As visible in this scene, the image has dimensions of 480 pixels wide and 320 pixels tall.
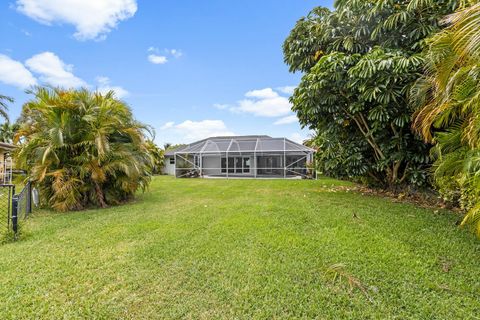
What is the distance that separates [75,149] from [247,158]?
51.3 feet

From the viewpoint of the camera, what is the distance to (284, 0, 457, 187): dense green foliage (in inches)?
226

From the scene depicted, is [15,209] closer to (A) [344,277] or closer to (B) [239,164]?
(A) [344,277]

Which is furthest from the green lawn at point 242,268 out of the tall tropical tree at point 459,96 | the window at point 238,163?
the window at point 238,163

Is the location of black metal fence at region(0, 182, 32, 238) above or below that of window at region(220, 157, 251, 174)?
below

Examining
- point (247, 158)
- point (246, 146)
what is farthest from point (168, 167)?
point (246, 146)

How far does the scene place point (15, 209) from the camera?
4.20 m

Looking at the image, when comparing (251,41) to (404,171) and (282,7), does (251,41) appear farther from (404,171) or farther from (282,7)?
(404,171)

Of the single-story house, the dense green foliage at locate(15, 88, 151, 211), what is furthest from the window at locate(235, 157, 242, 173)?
the dense green foliage at locate(15, 88, 151, 211)

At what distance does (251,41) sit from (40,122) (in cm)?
1108

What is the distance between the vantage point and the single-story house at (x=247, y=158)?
18019 mm

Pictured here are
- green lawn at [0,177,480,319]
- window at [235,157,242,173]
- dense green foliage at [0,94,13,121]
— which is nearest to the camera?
green lawn at [0,177,480,319]

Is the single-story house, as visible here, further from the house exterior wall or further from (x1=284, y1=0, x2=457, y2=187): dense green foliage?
(x1=284, y1=0, x2=457, y2=187): dense green foliage

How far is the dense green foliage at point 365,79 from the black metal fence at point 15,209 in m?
7.33

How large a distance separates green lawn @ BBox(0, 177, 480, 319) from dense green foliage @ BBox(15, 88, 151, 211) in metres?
1.58
